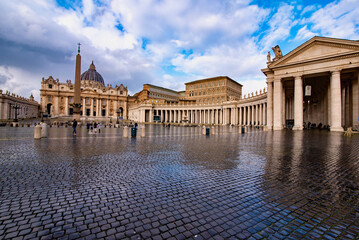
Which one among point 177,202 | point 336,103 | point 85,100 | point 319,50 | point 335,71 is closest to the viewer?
point 177,202

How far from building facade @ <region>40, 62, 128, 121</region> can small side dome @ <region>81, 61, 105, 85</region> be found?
399 centimetres

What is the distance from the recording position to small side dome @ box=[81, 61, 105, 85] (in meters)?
110

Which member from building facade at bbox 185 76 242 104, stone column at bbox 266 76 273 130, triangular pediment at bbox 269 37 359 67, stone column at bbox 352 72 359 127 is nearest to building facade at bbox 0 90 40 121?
stone column at bbox 266 76 273 130

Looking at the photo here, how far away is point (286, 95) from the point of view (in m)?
42.5

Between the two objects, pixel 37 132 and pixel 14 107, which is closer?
pixel 37 132

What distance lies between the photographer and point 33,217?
9.45ft

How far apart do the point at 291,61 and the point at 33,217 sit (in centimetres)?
3365

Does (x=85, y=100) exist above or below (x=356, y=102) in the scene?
above

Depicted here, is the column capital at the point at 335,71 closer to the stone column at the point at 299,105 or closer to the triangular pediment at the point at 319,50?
the triangular pediment at the point at 319,50

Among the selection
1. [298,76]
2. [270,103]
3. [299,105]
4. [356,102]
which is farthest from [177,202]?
[356,102]

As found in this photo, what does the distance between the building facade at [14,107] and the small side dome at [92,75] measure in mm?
31576

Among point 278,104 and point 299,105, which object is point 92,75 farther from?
point 299,105

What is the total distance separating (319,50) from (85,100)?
9449 cm

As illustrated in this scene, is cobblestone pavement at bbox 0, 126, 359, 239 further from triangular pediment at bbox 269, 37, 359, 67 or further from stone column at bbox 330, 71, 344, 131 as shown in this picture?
triangular pediment at bbox 269, 37, 359, 67
